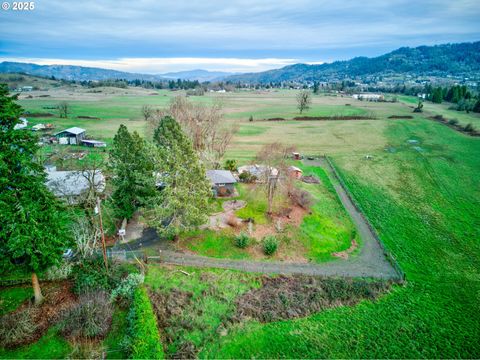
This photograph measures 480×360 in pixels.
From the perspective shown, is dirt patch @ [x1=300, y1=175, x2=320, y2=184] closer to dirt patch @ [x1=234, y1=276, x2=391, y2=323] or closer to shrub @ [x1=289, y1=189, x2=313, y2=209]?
shrub @ [x1=289, y1=189, x2=313, y2=209]

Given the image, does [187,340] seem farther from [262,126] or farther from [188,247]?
[262,126]

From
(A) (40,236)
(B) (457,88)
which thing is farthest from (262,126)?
(B) (457,88)

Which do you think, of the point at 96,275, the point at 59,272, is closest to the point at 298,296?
the point at 96,275

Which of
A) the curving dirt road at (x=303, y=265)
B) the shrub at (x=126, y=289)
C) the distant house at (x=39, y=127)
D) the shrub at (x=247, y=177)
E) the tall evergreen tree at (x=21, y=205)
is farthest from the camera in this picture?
the distant house at (x=39, y=127)

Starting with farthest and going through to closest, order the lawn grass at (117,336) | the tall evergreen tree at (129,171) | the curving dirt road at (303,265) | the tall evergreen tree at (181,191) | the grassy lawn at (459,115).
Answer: the grassy lawn at (459,115)
the tall evergreen tree at (129,171)
the tall evergreen tree at (181,191)
the curving dirt road at (303,265)
the lawn grass at (117,336)

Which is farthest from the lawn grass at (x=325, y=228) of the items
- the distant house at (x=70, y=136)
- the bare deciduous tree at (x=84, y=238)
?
the distant house at (x=70, y=136)

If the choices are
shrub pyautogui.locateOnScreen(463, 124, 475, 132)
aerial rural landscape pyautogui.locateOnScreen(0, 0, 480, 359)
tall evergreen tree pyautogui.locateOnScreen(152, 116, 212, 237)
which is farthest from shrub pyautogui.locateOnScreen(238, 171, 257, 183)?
shrub pyautogui.locateOnScreen(463, 124, 475, 132)

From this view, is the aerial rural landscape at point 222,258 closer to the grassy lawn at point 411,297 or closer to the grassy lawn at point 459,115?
the grassy lawn at point 411,297
